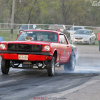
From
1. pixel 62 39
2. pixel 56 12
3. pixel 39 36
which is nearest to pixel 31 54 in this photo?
pixel 39 36

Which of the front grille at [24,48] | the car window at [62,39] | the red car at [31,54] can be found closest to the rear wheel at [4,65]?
the red car at [31,54]

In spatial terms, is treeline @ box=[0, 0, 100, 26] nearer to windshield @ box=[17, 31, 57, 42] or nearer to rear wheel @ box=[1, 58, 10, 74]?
windshield @ box=[17, 31, 57, 42]

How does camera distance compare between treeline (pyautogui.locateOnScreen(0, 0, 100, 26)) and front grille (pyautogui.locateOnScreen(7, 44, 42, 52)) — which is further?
treeline (pyautogui.locateOnScreen(0, 0, 100, 26))

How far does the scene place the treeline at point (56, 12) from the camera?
54250 mm

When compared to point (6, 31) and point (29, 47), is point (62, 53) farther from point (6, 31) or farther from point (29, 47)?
point (6, 31)

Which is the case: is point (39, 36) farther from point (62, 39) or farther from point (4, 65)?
point (4, 65)

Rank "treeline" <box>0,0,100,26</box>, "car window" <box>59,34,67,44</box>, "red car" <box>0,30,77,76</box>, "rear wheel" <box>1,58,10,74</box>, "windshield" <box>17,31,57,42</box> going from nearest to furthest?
1. "red car" <box>0,30,77,76</box>
2. "rear wheel" <box>1,58,10,74</box>
3. "windshield" <box>17,31,57,42</box>
4. "car window" <box>59,34,67,44</box>
5. "treeline" <box>0,0,100,26</box>

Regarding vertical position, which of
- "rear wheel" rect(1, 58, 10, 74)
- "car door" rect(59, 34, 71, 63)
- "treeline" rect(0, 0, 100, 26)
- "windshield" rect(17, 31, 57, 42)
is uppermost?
"treeline" rect(0, 0, 100, 26)

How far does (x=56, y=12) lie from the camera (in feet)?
216

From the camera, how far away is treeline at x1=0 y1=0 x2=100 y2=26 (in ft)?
178

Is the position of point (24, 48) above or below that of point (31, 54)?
above

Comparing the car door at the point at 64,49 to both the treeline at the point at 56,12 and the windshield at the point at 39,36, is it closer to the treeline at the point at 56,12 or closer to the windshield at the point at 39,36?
the windshield at the point at 39,36

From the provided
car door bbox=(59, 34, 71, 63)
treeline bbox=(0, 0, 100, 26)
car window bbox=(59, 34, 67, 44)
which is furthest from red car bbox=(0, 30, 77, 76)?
treeline bbox=(0, 0, 100, 26)

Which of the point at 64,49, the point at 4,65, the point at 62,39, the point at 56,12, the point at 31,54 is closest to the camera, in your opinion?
the point at 31,54
